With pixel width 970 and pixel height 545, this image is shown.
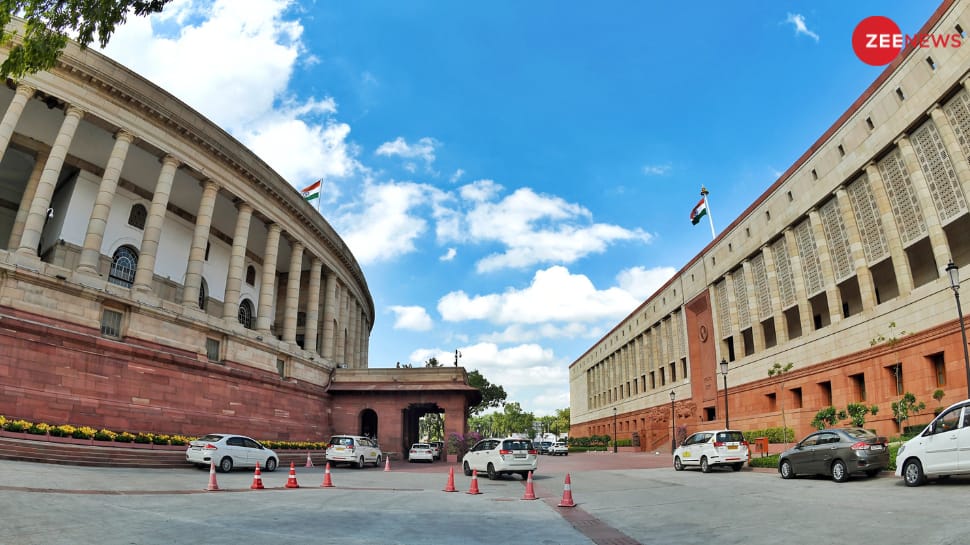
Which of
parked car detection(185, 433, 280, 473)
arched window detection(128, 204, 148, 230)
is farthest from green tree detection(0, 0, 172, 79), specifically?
arched window detection(128, 204, 148, 230)

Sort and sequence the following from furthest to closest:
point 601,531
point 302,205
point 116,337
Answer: point 302,205
point 116,337
point 601,531

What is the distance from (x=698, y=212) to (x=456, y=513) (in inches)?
1757

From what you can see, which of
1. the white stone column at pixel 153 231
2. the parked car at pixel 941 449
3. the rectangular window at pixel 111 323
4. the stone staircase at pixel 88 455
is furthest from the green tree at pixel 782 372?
the rectangular window at pixel 111 323

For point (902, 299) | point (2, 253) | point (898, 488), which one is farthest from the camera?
point (902, 299)

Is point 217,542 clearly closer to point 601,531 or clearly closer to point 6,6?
point 601,531

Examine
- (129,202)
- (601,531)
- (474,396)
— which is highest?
(129,202)

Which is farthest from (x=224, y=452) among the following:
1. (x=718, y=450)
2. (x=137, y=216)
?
(x=137, y=216)

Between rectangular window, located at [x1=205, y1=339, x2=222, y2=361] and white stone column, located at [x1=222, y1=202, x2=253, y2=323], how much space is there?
5.29 feet

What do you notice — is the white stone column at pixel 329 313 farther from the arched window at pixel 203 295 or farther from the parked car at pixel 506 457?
the parked car at pixel 506 457

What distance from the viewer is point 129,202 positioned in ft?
110

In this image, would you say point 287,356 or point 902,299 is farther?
point 287,356

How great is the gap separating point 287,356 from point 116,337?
490 inches

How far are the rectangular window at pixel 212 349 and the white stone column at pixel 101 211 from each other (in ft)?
21.5

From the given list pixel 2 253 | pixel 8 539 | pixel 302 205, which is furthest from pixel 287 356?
pixel 8 539
